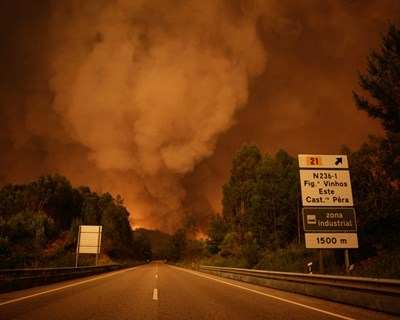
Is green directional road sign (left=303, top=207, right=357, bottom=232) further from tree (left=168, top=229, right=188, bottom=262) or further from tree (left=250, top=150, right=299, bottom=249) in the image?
tree (left=168, top=229, right=188, bottom=262)

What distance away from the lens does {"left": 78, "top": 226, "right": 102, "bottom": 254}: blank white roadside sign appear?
2772 centimetres

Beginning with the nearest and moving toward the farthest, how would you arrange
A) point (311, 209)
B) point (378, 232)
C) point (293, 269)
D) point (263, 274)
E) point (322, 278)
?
point (322, 278), point (311, 209), point (263, 274), point (293, 269), point (378, 232)

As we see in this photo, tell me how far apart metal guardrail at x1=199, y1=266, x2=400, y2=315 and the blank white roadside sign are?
19.0 m

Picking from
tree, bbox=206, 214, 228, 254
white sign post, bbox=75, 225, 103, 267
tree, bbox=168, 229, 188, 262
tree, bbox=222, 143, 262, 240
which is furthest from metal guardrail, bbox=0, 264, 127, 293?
tree, bbox=168, 229, 188, 262

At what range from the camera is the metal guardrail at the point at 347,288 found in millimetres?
6750

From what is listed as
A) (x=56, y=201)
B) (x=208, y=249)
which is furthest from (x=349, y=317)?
(x=56, y=201)

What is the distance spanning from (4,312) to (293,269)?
13979 mm

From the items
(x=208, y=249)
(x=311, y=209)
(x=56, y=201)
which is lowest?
(x=208, y=249)

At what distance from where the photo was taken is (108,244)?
66.9 metres

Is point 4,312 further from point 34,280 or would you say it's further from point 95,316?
point 34,280

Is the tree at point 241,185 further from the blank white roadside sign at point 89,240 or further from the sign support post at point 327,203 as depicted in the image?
the sign support post at point 327,203

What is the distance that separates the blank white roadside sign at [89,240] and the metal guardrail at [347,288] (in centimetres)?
1904

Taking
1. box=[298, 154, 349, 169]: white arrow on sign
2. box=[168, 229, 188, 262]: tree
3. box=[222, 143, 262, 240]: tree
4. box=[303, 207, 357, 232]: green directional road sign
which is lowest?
box=[168, 229, 188, 262]: tree

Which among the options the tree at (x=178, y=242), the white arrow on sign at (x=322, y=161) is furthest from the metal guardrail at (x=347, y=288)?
the tree at (x=178, y=242)
